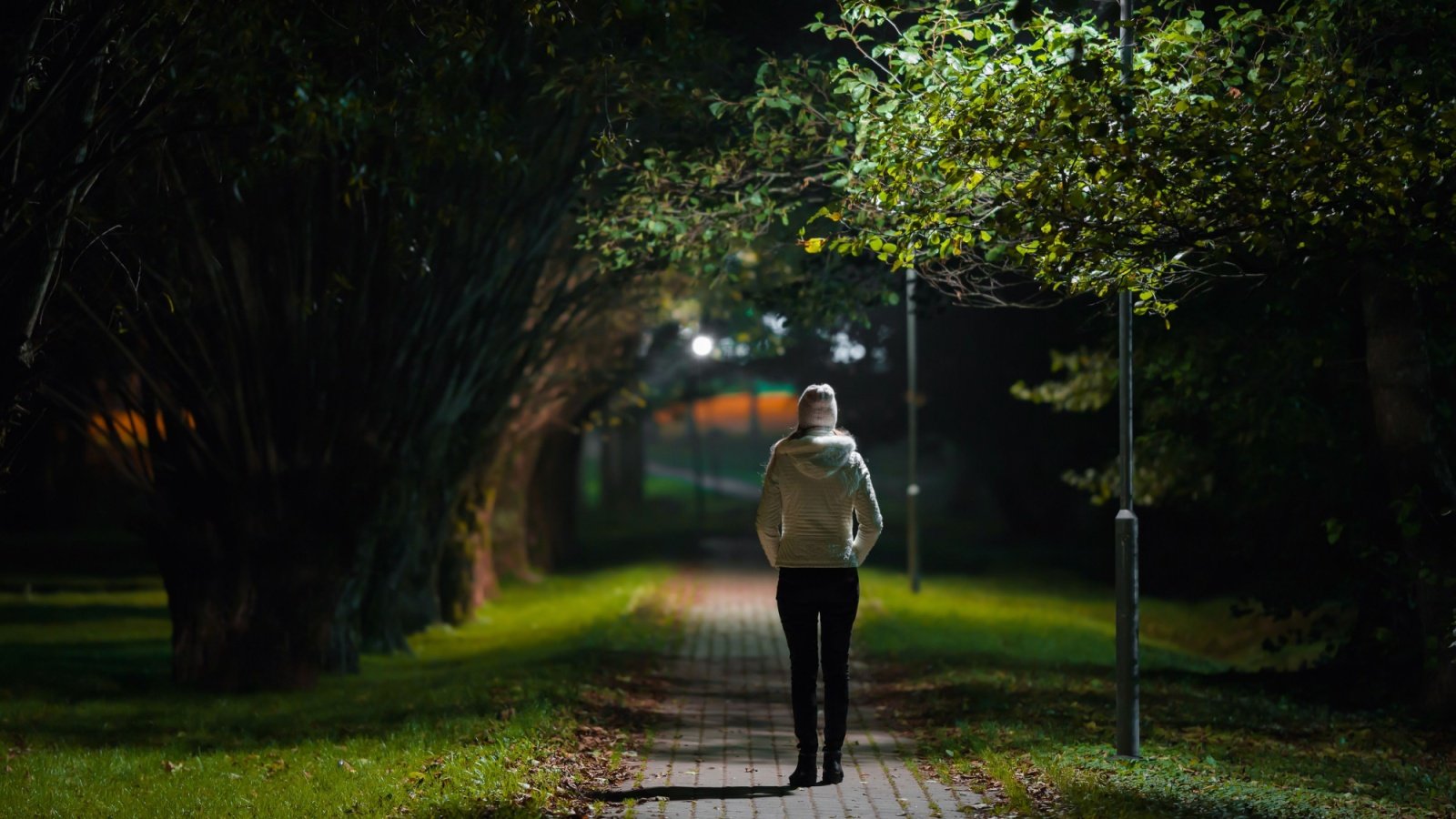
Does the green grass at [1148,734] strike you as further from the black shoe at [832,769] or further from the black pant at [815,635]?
the black pant at [815,635]

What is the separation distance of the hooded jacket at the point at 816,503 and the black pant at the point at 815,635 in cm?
11

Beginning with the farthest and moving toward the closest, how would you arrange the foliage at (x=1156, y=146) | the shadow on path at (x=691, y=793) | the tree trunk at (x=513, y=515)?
the tree trunk at (x=513, y=515) → the foliage at (x=1156, y=146) → the shadow on path at (x=691, y=793)

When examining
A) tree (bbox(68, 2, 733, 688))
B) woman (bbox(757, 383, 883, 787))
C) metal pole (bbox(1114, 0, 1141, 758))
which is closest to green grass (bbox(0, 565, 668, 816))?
tree (bbox(68, 2, 733, 688))

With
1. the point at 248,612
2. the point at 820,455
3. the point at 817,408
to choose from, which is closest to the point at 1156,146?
the point at 817,408

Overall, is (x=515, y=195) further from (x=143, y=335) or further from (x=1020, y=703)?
(x=1020, y=703)

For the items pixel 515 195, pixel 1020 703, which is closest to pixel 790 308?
pixel 515 195

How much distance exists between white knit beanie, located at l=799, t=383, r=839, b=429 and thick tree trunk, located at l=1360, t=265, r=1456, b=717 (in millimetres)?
5384

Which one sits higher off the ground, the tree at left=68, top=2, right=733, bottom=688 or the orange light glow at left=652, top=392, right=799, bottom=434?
the orange light glow at left=652, top=392, right=799, bottom=434

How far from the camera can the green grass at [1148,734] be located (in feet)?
28.8

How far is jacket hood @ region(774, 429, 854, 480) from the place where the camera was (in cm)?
877

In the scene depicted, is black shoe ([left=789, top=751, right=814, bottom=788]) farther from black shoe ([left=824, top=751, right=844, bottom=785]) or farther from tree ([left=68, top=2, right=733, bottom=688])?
tree ([left=68, top=2, right=733, bottom=688])

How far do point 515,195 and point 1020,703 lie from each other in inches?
267

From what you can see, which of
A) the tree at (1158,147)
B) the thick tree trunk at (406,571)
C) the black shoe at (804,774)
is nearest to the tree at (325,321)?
the thick tree trunk at (406,571)

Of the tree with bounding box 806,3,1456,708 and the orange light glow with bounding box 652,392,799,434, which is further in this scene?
the orange light glow with bounding box 652,392,799,434
